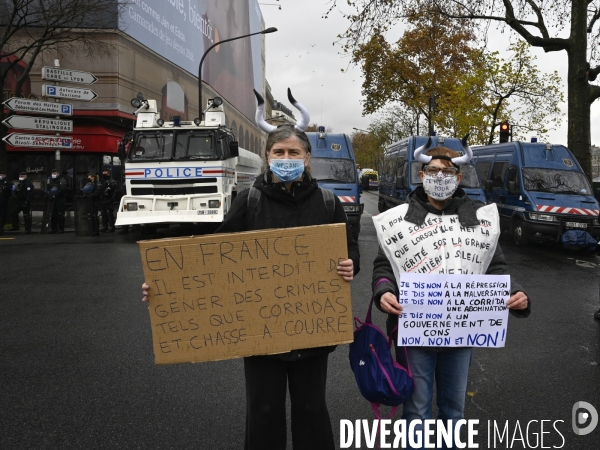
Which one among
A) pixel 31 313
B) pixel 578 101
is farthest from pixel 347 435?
pixel 578 101

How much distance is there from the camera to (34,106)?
15.6 metres

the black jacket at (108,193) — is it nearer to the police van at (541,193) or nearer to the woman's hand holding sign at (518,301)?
the police van at (541,193)

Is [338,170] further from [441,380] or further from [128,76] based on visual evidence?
[128,76]

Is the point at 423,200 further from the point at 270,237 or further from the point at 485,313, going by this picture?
the point at 270,237

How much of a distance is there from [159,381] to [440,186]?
9.39 ft

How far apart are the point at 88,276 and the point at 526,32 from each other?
16.1 meters

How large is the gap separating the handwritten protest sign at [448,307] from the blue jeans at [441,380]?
3.2 inches

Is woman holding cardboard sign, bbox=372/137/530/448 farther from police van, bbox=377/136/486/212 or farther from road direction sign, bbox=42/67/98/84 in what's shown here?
road direction sign, bbox=42/67/98/84

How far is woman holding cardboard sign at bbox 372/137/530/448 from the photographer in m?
2.84

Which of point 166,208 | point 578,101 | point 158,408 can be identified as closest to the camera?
point 158,408

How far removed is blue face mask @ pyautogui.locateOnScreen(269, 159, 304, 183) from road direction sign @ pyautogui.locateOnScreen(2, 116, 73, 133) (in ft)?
48.7

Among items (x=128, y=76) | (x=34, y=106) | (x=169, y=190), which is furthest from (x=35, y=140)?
(x=128, y=76)

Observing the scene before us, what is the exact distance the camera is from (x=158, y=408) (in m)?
3.93

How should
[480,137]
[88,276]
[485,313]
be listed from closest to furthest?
[485,313], [88,276], [480,137]
